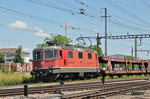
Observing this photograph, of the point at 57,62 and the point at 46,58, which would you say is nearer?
the point at 57,62

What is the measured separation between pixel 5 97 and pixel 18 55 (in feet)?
163

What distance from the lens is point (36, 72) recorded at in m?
21.7

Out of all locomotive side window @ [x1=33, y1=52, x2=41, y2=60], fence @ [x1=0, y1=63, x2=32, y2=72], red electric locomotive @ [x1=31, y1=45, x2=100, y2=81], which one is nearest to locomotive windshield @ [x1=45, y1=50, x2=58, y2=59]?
red electric locomotive @ [x1=31, y1=45, x2=100, y2=81]

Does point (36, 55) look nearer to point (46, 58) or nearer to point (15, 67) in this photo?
point (46, 58)

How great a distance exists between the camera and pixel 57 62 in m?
21.5

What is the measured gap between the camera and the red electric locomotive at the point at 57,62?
21484 mm

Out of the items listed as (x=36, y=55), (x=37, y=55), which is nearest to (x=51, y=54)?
(x=37, y=55)

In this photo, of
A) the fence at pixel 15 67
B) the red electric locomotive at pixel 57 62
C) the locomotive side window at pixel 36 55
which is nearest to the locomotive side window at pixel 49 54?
the red electric locomotive at pixel 57 62

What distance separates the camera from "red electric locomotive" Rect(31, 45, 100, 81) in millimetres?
21484

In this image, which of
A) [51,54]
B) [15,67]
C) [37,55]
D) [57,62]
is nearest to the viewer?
[57,62]

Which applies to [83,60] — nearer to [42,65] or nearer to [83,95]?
[42,65]

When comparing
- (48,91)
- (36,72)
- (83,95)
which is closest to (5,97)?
(48,91)

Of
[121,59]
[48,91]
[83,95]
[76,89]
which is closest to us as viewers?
[83,95]

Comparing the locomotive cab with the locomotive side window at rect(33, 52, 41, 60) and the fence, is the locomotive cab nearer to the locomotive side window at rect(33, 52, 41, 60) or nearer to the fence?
the locomotive side window at rect(33, 52, 41, 60)
